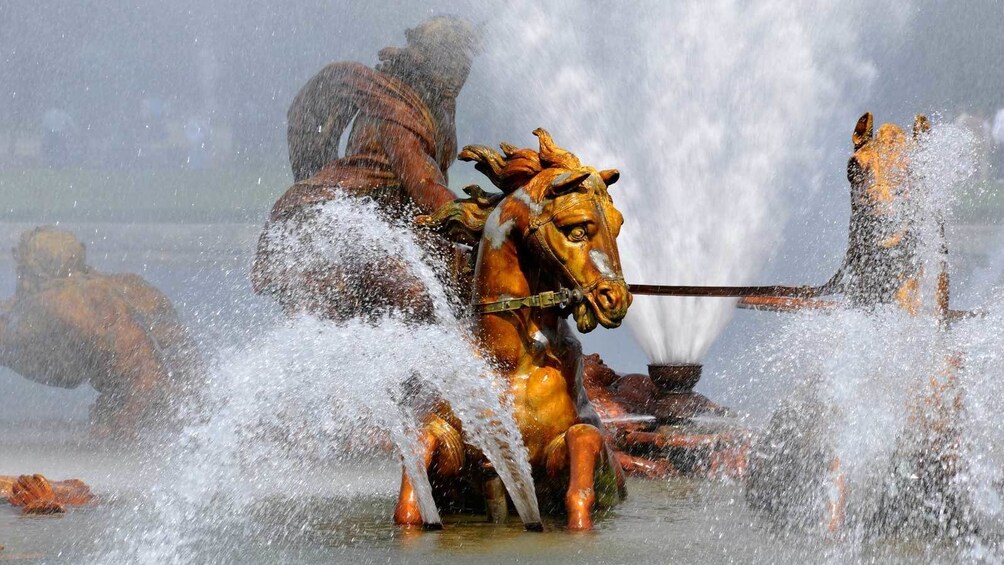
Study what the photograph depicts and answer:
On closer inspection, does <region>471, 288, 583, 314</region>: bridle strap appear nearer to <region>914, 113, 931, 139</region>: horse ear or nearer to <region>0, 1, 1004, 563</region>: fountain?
<region>0, 1, 1004, 563</region>: fountain

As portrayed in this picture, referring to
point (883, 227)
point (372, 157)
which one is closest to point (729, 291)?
point (883, 227)

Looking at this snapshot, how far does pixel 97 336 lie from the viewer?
795cm

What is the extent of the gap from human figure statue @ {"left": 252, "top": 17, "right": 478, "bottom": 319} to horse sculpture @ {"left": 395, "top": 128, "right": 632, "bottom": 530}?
3.76ft

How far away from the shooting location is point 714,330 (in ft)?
22.4

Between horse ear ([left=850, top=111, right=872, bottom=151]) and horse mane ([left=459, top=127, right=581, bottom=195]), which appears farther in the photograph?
horse ear ([left=850, top=111, right=872, bottom=151])

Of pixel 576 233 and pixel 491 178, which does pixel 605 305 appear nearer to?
pixel 576 233

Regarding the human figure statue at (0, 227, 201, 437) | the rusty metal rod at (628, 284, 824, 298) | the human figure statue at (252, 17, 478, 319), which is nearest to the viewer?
the rusty metal rod at (628, 284, 824, 298)

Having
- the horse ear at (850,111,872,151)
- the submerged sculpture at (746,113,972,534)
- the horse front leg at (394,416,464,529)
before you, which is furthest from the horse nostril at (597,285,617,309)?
the horse ear at (850,111,872,151)

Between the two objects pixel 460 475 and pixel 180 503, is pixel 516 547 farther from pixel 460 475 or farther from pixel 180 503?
pixel 180 503

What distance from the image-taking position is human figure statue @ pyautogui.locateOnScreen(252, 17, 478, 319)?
592 centimetres

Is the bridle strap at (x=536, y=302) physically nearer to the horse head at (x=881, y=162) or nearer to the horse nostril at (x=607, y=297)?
the horse nostril at (x=607, y=297)

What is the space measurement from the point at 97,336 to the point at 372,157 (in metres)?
2.80

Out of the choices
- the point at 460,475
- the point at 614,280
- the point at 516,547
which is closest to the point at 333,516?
the point at 460,475

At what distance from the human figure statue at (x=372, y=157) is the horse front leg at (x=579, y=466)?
141 cm
